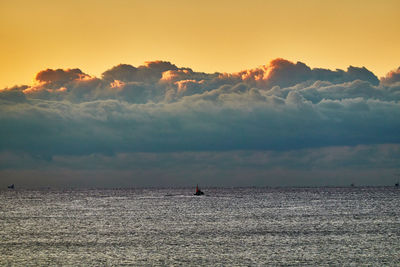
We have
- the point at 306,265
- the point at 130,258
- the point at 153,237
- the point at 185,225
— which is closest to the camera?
the point at 306,265

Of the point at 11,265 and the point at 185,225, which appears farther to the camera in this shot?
the point at 185,225

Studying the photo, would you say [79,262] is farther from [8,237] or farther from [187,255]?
[8,237]

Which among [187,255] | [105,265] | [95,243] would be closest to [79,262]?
[105,265]

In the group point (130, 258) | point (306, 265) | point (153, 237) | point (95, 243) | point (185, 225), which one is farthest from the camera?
point (185, 225)

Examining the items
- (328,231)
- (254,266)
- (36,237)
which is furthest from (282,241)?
(36,237)

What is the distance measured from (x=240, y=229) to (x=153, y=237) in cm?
2083

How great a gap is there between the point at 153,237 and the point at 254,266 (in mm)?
33648

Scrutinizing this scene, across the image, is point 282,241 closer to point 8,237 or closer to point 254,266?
point 254,266

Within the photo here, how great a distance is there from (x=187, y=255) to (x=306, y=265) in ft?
51.3

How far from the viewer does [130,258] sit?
2640 inches

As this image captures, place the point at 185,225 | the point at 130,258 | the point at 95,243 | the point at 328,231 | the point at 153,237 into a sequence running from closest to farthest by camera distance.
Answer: the point at 130,258
the point at 95,243
the point at 153,237
the point at 328,231
the point at 185,225

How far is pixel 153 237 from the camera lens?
300 ft

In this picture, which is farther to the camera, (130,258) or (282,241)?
(282,241)

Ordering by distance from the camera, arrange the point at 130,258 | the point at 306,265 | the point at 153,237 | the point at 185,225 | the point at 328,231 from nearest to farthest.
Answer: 1. the point at 306,265
2. the point at 130,258
3. the point at 153,237
4. the point at 328,231
5. the point at 185,225
